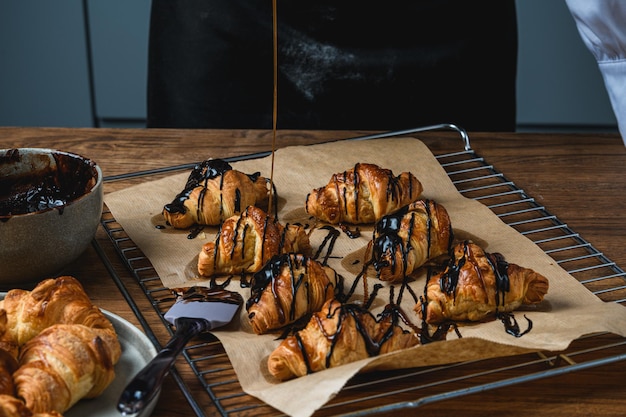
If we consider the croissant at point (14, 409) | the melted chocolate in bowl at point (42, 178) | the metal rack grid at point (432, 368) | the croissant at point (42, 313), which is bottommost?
the metal rack grid at point (432, 368)

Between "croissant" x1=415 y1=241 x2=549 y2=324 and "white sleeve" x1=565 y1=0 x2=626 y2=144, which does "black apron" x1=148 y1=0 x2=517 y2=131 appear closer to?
"white sleeve" x1=565 y1=0 x2=626 y2=144

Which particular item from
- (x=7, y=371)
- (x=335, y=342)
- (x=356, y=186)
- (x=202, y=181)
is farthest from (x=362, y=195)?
(x=7, y=371)

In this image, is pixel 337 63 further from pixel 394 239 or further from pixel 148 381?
pixel 148 381

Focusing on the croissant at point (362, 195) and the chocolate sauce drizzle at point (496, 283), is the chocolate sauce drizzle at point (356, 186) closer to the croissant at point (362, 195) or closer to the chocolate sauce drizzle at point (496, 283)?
the croissant at point (362, 195)

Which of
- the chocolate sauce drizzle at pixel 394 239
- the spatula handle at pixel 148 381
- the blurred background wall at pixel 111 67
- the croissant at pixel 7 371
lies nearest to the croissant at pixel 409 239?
the chocolate sauce drizzle at pixel 394 239

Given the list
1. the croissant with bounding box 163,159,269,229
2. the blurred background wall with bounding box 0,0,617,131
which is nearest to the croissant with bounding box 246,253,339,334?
the croissant with bounding box 163,159,269,229

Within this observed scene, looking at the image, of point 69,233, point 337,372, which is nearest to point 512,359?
point 337,372
